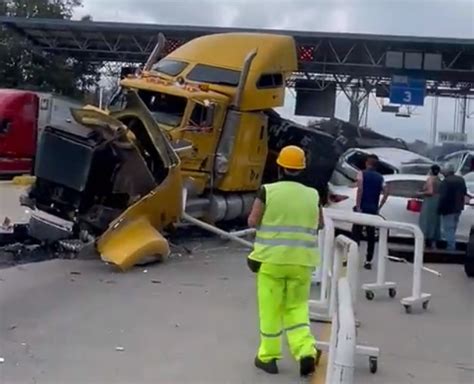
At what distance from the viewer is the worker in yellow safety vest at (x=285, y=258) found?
7.87m

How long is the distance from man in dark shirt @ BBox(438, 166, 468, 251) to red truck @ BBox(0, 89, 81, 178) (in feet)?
51.1

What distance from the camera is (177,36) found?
41.5 meters

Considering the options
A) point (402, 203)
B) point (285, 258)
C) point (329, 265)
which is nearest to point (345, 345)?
point (285, 258)

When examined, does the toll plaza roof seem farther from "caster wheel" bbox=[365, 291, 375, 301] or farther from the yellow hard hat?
the yellow hard hat

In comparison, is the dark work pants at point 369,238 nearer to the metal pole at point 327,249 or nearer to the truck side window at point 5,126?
the metal pole at point 327,249

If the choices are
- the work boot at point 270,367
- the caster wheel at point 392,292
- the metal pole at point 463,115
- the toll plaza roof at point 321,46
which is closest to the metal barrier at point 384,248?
the caster wheel at point 392,292

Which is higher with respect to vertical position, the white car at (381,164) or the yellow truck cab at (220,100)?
the yellow truck cab at (220,100)

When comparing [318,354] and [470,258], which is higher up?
[470,258]

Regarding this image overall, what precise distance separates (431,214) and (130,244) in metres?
5.97

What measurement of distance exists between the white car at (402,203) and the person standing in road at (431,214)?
31cm

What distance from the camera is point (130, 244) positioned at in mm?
13516

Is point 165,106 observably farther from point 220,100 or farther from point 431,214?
point 431,214

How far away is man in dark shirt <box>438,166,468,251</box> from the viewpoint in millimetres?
17094

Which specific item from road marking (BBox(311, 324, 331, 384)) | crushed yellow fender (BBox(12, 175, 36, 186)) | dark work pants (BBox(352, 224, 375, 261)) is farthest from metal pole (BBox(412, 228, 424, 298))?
crushed yellow fender (BBox(12, 175, 36, 186))
